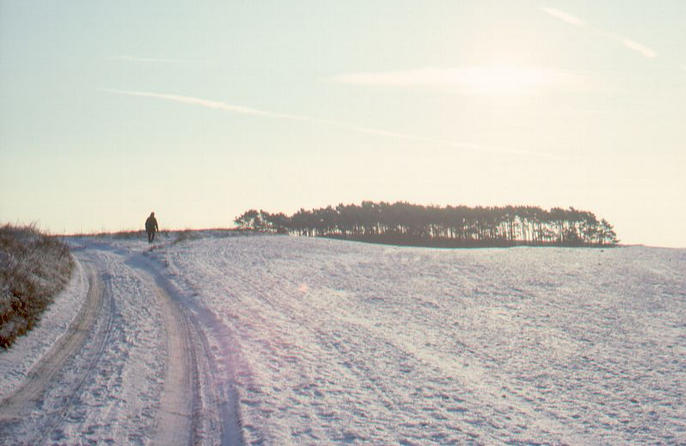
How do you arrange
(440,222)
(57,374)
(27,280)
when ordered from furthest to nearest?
(440,222) < (27,280) < (57,374)

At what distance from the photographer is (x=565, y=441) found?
7004 mm

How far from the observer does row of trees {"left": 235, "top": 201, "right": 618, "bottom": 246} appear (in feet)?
308

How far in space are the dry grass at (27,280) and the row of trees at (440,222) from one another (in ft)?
233

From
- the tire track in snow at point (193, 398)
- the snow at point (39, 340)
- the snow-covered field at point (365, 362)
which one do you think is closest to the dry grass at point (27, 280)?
the snow at point (39, 340)

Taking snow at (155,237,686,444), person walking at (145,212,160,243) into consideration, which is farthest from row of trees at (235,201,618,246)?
snow at (155,237,686,444)

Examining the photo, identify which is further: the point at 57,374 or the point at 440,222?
the point at 440,222

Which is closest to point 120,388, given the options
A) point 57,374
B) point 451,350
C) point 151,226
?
point 57,374

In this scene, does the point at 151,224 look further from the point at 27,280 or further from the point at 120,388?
the point at 120,388

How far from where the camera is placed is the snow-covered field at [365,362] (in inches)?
275

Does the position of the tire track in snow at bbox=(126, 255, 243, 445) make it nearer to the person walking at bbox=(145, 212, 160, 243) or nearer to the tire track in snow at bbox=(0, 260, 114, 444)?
the tire track in snow at bbox=(0, 260, 114, 444)

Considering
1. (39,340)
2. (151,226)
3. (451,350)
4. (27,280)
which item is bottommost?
(451,350)

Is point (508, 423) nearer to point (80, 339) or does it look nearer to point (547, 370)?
point (547, 370)

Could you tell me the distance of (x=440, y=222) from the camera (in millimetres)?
94812

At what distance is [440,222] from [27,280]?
84.1 metres
